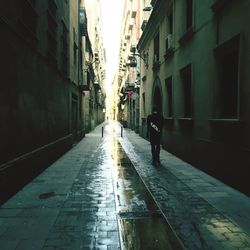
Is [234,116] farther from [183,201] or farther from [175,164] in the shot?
[175,164]

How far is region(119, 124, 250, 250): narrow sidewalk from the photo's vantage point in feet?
14.4

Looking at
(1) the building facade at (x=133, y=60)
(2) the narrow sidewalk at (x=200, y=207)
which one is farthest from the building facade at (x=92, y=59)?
(2) the narrow sidewalk at (x=200, y=207)

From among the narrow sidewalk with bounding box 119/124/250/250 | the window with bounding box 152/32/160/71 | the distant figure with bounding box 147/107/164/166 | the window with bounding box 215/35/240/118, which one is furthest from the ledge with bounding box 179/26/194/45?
A: the window with bounding box 152/32/160/71

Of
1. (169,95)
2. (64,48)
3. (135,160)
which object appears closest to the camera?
(135,160)

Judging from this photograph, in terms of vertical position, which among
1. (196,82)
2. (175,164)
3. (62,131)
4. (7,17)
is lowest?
(175,164)

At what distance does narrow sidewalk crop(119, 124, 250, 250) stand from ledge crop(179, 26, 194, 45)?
4497 millimetres

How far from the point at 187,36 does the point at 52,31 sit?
4613 millimetres

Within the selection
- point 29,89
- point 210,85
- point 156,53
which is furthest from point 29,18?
point 156,53

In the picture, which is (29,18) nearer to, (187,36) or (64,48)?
(187,36)

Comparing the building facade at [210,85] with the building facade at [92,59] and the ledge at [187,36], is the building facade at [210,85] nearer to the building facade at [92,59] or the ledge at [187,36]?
the ledge at [187,36]

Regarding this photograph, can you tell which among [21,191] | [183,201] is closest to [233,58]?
[183,201]

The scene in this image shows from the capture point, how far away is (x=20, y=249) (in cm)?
401

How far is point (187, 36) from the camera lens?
37.0 feet

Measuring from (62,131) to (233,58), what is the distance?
7.75 meters
